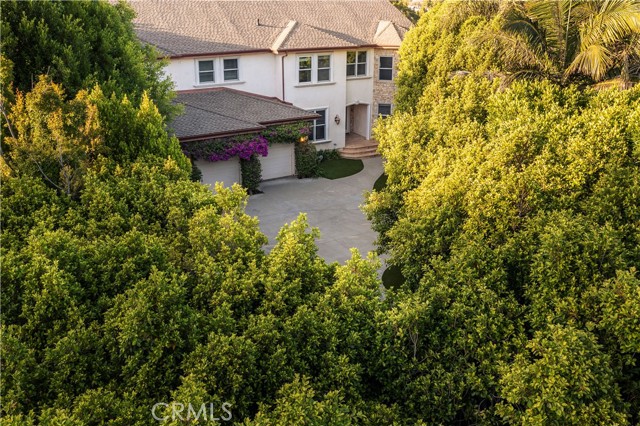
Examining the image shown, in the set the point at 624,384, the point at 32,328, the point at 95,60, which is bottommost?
the point at 624,384

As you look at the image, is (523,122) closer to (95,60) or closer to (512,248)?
(512,248)

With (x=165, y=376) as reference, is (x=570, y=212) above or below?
above

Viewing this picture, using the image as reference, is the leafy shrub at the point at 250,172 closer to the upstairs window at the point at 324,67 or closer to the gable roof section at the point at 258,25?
the gable roof section at the point at 258,25

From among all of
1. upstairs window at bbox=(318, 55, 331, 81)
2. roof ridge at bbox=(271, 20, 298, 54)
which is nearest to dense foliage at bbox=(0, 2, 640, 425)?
roof ridge at bbox=(271, 20, 298, 54)

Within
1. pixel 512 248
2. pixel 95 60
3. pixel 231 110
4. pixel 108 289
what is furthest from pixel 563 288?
pixel 231 110

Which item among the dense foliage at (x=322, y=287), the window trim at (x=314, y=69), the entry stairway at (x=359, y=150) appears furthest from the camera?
the entry stairway at (x=359, y=150)

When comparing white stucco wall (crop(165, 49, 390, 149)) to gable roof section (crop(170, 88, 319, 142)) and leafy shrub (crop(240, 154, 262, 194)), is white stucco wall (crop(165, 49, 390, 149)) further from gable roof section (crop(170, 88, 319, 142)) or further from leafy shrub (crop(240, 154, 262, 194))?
leafy shrub (crop(240, 154, 262, 194))

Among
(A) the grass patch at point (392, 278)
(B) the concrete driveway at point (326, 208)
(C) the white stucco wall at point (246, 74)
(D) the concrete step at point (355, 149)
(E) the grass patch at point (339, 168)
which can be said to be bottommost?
(A) the grass patch at point (392, 278)

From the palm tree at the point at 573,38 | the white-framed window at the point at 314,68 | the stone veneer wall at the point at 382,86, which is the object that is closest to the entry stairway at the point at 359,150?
the stone veneer wall at the point at 382,86
